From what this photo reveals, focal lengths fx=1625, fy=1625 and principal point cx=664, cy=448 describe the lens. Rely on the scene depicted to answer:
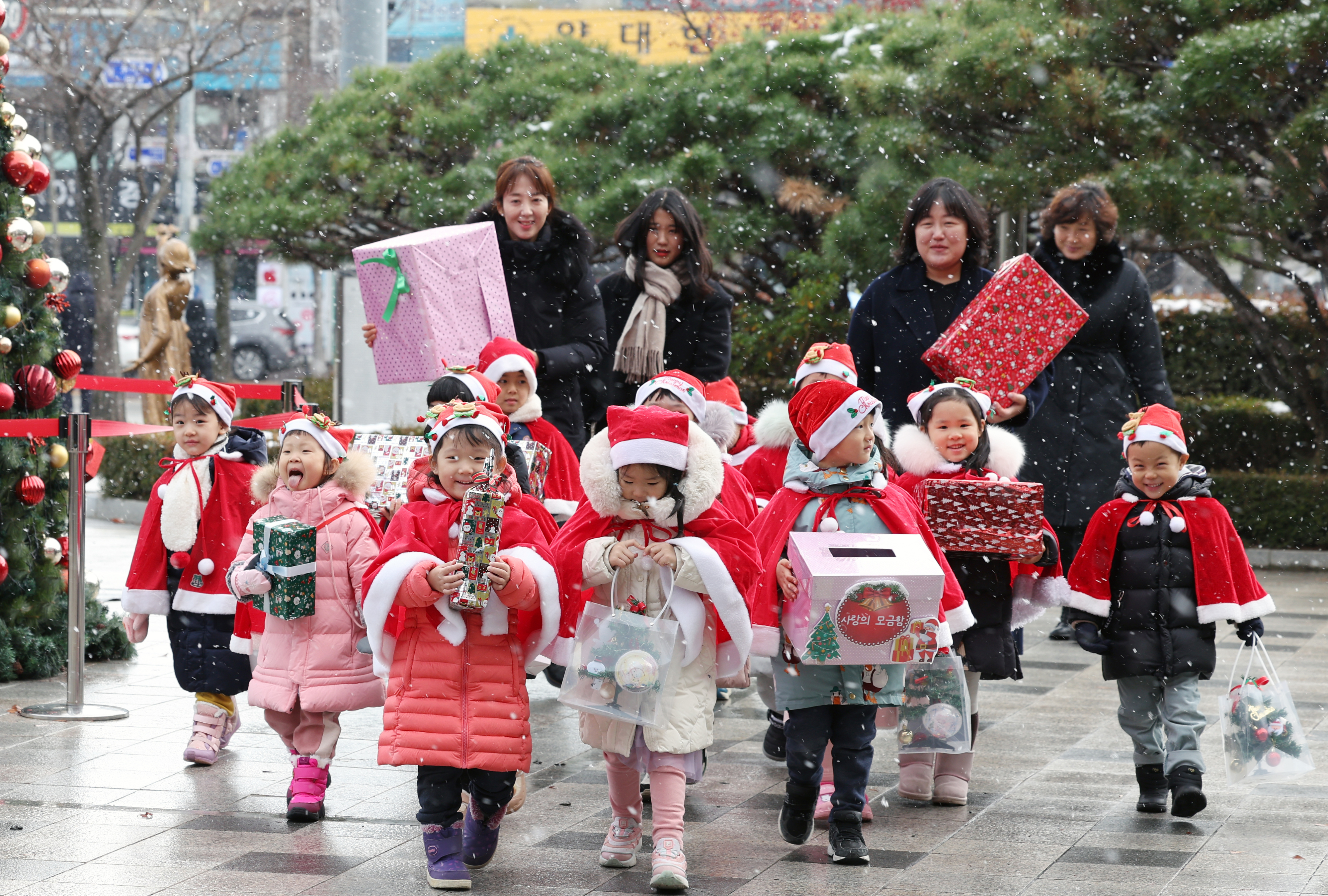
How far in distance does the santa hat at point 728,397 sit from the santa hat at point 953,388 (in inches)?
44.7

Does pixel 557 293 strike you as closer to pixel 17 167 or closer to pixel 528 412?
pixel 528 412

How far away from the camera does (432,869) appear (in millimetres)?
4215

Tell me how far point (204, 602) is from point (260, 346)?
24.1 m

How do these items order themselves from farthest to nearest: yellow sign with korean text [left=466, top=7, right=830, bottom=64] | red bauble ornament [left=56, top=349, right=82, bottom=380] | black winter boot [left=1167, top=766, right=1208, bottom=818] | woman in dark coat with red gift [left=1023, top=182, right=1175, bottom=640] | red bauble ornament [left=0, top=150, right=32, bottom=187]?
yellow sign with korean text [left=466, top=7, right=830, bottom=64]
red bauble ornament [left=56, top=349, right=82, bottom=380]
red bauble ornament [left=0, top=150, right=32, bottom=187]
woman in dark coat with red gift [left=1023, top=182, right=1175, bottom=640]
black winter boot [left=1167, top=766, right=1208, bottom=818]

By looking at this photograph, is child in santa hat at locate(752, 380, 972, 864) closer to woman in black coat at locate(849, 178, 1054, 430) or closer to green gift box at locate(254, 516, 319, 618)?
woman in black coat at locate(849, 178, 1054, 430)

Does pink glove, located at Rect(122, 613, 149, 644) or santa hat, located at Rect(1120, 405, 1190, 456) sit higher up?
santa hat, located at Rect(1120, 405, 1190, 456)

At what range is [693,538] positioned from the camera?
4309 mm

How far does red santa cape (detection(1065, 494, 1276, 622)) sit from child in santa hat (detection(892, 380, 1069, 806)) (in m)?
0.10

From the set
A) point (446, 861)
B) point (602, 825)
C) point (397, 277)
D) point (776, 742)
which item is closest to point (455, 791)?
point (446, 861)

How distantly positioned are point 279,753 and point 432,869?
1.78 m

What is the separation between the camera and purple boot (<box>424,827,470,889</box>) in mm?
4191

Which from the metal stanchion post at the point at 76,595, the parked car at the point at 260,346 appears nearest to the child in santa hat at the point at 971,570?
the metal stanchion post at the point at 76,595

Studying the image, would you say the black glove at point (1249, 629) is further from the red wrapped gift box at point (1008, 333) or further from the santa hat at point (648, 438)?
the santa hat at point (648, 438)

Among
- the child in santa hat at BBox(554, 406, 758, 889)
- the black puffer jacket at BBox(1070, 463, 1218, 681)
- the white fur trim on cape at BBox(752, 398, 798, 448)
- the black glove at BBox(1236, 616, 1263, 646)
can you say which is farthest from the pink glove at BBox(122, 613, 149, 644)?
the black glove at BBox(1236, 616, 1263, 646)
